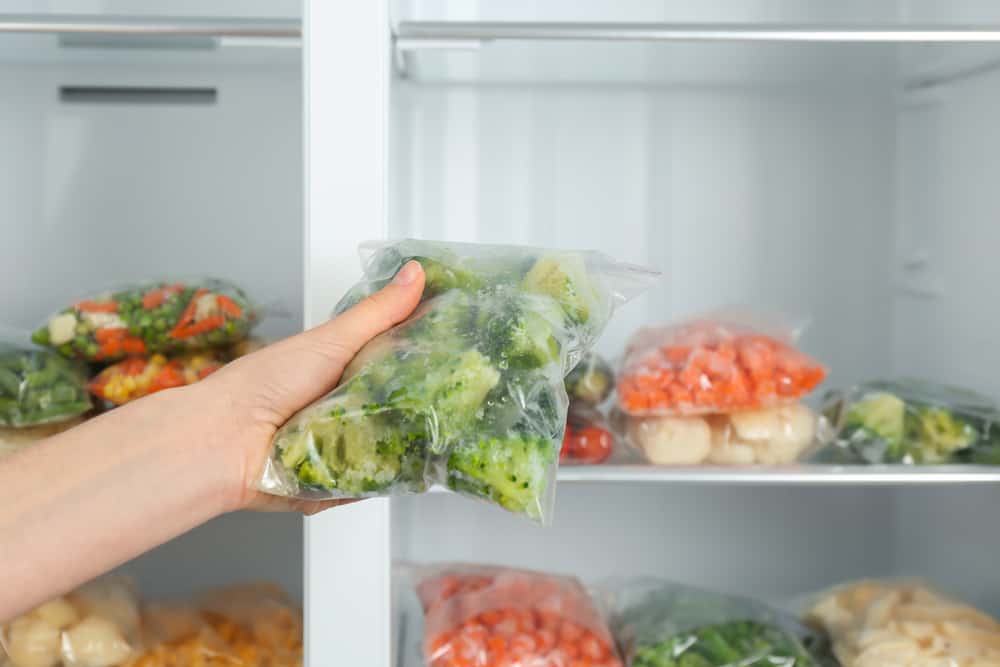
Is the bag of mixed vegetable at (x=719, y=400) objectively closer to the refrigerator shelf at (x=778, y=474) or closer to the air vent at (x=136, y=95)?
the refrigerator shelf at (x=778, y=474)

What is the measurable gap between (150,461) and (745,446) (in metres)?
0.74

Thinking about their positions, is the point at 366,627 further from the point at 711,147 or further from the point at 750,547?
the point at 711,147

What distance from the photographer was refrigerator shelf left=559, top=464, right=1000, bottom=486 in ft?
3.86

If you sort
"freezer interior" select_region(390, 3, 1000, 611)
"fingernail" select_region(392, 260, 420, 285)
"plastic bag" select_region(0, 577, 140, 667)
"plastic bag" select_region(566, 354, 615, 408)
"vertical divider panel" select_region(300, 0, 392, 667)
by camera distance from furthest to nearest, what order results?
"freezer interior" select_region(390, 3, 1000, 611) → "plastic bag" select_region(566, 354, 615, 408) → "plastic bag" select_region(0, 577, 140, 667) → "vertical divider panel" select_region(300, 0, 392, 667) → "fingernail" select_region(392, 260, 420, 285)

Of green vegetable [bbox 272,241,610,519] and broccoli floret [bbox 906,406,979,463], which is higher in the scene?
green vegetable [bbox 272,241,610,519]

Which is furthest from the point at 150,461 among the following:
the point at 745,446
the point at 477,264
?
the point at 745,446

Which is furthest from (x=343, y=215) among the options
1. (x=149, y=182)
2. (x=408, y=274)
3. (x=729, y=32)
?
(x=149, y=182)

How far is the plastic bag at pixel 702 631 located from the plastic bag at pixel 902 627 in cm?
4

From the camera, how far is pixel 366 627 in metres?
1.12

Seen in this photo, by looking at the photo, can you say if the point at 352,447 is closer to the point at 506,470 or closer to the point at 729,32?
the point at 506,470

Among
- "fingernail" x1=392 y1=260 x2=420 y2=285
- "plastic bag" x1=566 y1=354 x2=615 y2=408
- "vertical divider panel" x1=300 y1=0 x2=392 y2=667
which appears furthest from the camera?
"plastic bag" x1=566 y1=354 x2=615 y2=408

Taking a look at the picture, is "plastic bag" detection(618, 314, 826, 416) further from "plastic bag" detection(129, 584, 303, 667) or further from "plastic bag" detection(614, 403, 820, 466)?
"plastic bag" detection(129, 584, 303, 667)

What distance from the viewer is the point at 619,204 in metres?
1.68

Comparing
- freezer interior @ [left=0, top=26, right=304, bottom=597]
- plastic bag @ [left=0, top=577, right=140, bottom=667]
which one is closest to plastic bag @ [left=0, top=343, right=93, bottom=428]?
plastic bag @ [left=0, top=577, right=140, bottom=667]
